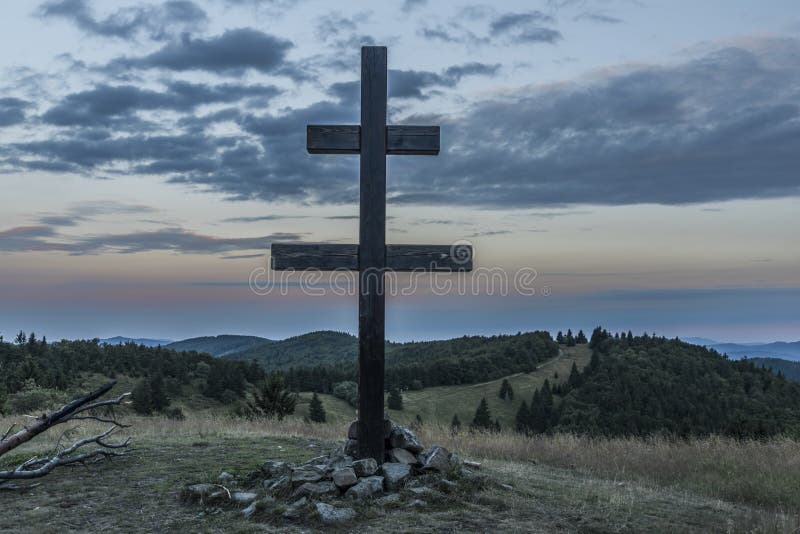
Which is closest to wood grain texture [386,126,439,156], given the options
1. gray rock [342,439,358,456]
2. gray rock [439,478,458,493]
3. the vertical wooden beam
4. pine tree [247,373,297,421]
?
the vertical wooden beam

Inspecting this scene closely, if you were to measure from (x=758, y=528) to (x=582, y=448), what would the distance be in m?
6.15

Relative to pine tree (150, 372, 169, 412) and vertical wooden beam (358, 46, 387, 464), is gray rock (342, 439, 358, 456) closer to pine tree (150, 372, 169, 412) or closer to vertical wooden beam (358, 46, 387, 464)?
vertical wooden beam (358, 46, 387, 464)

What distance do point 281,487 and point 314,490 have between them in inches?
19.7

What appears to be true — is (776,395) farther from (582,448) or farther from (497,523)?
(497,523)

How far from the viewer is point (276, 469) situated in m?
8.00

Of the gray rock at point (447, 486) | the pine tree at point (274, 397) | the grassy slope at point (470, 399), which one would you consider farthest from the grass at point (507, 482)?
the grassy slope at point (470, 399)

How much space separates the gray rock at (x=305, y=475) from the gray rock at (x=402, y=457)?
1102 mm

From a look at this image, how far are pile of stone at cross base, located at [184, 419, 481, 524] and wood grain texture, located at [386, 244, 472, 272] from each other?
2320 millimetres

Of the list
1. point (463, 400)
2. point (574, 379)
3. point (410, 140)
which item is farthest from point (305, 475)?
point (574, 379)

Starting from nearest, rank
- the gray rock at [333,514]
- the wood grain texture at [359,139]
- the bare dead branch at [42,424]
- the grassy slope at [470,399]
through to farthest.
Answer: the gray rock at [333,514] → the bare dead branch at [42,424] → the wood grain texture at [359,139] → the grassy slope at [470,399]

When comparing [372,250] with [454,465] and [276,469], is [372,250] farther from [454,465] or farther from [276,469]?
[276,469]

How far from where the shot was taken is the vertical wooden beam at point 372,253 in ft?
26.3

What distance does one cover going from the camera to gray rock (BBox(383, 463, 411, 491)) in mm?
7246

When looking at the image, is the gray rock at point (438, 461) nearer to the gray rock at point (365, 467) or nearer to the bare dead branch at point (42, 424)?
the gray rock at point (365, 467)
